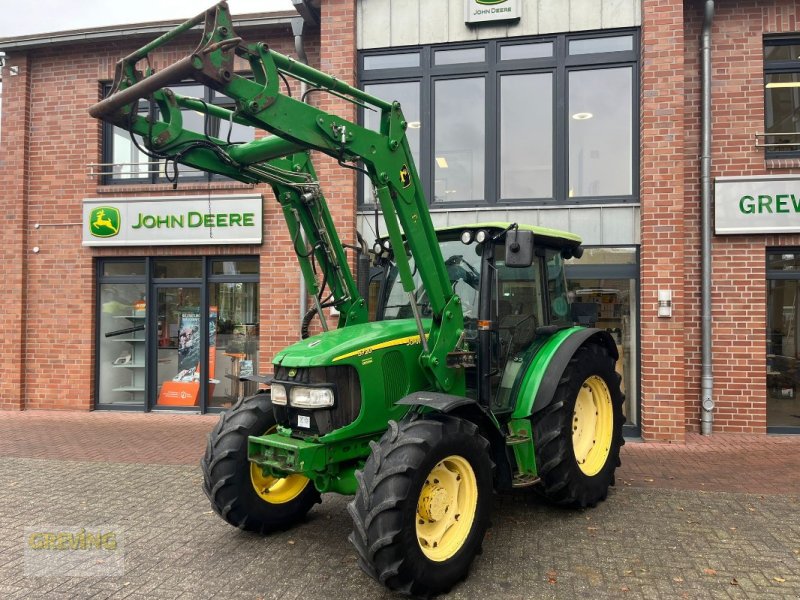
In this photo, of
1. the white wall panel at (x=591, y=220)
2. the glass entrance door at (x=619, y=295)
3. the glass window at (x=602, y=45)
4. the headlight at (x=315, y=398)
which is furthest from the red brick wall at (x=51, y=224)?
the glass window at (x=602, y=45)

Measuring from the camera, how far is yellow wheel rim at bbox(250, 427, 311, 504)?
4.23 metres

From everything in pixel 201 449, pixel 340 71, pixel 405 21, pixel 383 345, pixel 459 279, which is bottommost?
pixel 201 449

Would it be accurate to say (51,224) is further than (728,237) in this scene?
Yes

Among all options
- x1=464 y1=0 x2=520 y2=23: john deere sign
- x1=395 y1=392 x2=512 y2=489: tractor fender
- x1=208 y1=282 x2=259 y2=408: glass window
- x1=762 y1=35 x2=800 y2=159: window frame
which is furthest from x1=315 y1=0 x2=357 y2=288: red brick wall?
x1=762 y1=35 x2=800 y2=159: window frame

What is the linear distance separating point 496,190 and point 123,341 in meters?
6.28

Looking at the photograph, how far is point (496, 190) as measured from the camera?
8.04m

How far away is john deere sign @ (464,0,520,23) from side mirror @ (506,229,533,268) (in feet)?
16.7

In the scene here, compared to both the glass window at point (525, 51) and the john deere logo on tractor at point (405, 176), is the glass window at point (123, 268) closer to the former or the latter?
the glass window at point (525, 51)

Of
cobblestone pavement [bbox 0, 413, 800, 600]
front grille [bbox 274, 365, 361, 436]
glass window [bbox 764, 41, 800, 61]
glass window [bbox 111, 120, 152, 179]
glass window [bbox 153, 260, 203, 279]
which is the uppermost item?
glass window [bbox 764, 41, 800, 61]

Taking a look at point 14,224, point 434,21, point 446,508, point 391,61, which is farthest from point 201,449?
point 434,21

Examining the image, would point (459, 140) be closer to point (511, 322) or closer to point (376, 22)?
point (376, 22)

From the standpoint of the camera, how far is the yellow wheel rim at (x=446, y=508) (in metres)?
3.50

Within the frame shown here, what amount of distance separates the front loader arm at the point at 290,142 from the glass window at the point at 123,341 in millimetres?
5881

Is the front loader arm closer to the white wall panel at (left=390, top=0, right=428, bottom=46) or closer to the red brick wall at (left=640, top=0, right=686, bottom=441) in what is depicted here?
the red brick wall at (left=640, top=0, right=686, bottom=441)
